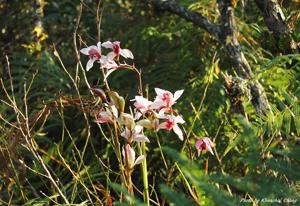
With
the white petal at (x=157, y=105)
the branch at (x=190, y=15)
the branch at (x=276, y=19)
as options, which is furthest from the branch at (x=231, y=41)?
the white petal at (x=157, y=105)

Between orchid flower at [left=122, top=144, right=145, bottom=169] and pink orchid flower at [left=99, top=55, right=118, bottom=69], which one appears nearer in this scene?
orchid flower at [left=122, top=144, right=145, bottom=169]

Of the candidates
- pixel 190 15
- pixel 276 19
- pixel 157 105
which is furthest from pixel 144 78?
pixel 157 105

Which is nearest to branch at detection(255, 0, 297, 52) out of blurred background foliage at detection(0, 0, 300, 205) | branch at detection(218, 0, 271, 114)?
blurred background foliage at detection(0, 0, 300, 205)

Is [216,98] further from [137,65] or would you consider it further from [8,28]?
[8,28]

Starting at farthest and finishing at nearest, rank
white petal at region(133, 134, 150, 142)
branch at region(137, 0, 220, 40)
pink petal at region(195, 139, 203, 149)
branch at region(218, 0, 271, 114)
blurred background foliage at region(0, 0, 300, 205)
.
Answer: blurred background foliage at region(0, 0, 300, 205), branch at region(137, 0, 220, 40), branch at region(218, 0, 271, 114), pink petal at region(195, 139, 203, 149), white petal at region(133, 134, 150, 142)

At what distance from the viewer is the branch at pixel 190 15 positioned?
269 centimetres

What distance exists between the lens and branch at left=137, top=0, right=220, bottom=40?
8.83 ft

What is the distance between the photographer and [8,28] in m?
5.09

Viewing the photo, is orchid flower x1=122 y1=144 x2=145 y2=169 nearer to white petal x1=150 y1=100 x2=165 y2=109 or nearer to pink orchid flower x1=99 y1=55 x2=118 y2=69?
Result: white petal x1=150 y1=100 x2=165 y2=109

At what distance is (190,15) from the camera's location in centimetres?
285

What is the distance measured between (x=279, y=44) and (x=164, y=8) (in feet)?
2.15

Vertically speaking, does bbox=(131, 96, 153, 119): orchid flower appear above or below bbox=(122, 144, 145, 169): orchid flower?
above

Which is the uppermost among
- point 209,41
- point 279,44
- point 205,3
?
point 279,44

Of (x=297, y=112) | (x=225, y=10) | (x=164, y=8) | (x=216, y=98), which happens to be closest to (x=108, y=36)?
(x=216, y=98)
